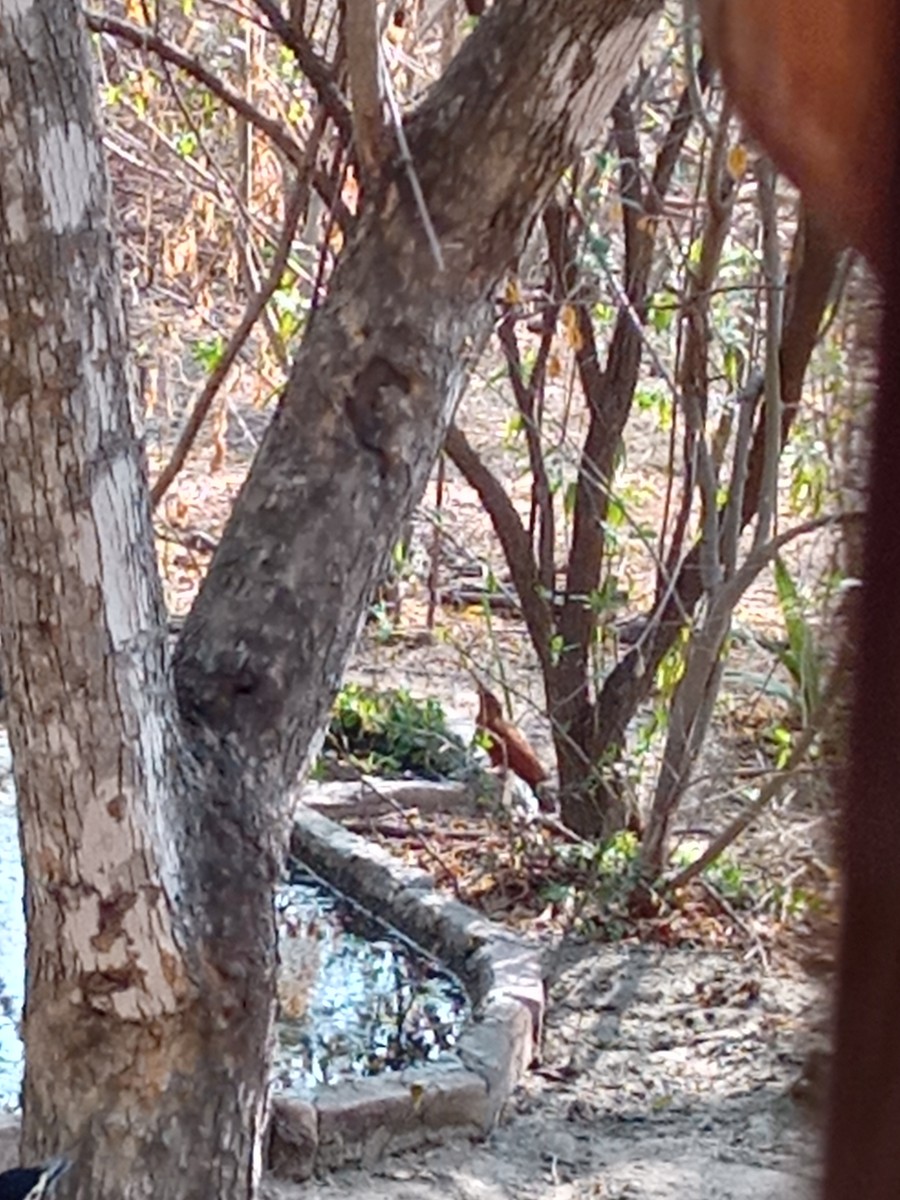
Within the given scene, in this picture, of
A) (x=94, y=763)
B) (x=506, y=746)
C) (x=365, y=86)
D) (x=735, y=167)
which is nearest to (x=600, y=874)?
(x=506, y=746)

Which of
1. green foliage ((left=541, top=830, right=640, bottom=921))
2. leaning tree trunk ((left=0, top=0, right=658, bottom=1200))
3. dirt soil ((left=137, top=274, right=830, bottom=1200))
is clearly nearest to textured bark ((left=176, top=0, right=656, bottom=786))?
leaning tree trunk ((left=0, top=0, right=658, bottom=1200))

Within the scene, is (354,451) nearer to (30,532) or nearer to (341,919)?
(30,532)

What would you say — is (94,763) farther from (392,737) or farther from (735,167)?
(392,737)

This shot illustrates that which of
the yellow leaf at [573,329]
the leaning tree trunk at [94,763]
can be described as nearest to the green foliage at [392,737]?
the yellow leaf at [573,329]

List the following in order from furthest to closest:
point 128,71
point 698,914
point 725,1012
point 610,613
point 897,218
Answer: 1. point 128,71
2. point 610,613
3. point 698,914
4. point 725,1012
5. point 897,218

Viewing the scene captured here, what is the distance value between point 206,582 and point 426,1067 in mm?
1170

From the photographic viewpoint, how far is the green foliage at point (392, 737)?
4.84 metres

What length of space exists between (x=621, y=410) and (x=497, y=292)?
1815 mm

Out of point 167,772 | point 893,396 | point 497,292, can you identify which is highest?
point 497,292

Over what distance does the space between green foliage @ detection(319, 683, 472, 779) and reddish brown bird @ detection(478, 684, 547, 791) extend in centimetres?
20

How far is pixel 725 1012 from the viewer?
3.64 meters

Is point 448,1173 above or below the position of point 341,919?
below

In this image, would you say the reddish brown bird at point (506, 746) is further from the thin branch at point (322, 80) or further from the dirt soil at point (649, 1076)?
the thin branch at point (322, 80)

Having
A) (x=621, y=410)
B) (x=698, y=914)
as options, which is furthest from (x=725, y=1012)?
(x=621, y=410)
